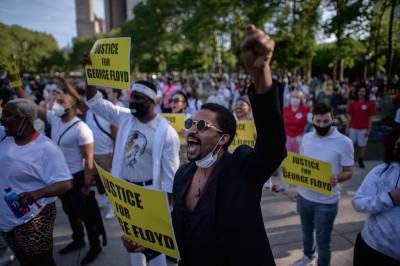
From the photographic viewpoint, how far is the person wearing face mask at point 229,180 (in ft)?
4.67

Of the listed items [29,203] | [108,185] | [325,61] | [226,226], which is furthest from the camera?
[325,61]

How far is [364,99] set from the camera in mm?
7816

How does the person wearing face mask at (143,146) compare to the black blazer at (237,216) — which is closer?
the black blazer at (237,216)

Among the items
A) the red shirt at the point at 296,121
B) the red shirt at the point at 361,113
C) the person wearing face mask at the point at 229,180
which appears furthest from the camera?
the red shirt at the point at 361,113

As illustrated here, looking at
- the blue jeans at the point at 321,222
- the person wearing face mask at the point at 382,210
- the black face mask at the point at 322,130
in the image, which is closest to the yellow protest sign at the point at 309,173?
the blue jeans at the point at 321,222

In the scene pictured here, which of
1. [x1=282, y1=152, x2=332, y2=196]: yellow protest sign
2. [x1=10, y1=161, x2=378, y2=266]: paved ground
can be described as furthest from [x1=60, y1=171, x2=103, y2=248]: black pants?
[x1=282, y1=152, x2=332, y2=196]: yellow protest sign

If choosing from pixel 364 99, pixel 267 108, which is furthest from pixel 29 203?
pixel 364 99

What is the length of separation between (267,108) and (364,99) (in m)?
7.46

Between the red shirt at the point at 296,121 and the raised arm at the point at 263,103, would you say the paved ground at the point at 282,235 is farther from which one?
the raised arm at the point at 263,103

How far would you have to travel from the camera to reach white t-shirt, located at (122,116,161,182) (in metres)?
3.18

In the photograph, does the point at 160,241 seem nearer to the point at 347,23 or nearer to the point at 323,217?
the point at 323,217

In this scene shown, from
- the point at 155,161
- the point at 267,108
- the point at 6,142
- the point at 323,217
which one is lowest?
the point at 323,217

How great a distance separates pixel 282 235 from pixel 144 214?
3.10 metres

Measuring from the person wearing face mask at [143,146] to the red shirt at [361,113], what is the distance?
6.12 metres
